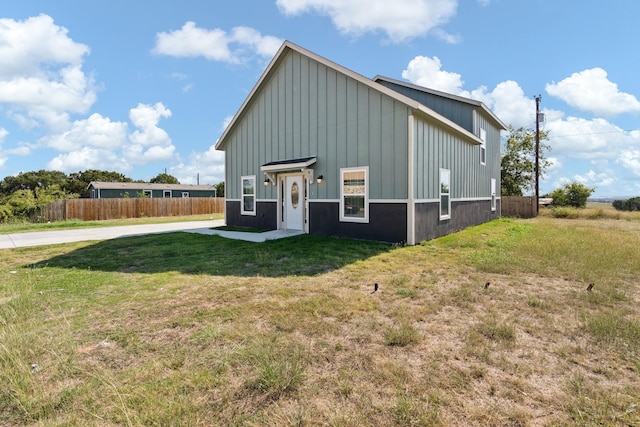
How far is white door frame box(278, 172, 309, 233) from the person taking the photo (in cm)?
1080

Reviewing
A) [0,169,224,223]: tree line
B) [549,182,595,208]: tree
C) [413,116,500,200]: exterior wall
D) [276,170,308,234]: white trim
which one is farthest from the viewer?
[549,182,595,208]: tree

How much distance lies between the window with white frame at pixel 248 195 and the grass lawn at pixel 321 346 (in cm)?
694

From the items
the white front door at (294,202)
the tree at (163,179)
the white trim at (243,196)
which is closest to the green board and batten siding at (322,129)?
the white trim at (243,196)

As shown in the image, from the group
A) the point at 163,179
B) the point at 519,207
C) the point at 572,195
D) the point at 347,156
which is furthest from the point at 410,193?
the point at 163,179

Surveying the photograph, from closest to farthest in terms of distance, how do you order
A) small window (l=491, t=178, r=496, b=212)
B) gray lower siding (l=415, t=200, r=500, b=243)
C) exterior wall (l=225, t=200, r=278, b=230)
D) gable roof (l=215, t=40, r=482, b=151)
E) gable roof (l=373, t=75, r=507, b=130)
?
1. gable roof (l=215, t=40, r=482, b=151)
2. gray lower siding (l=415, t=200, r=500, b=243)
3. exterior wall (l=225, t=200, r=278, b=230)
4. gable roof (l=373, t=75, r=507, b=130)
5. small window (l=491, t=178, r=496, b=212)

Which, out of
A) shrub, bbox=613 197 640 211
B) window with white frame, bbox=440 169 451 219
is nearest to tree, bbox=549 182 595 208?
shrub, bbox=613 197 640 211

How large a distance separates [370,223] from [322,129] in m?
3.57

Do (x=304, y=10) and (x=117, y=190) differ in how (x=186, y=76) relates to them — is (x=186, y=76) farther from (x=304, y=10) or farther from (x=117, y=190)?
(x=117, y=190)

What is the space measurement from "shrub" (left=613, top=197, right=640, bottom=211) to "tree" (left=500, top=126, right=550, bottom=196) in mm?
6456

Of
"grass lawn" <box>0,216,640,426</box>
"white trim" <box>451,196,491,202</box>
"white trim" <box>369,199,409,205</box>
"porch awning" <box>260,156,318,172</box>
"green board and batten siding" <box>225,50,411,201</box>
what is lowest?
"grass lawn" <box>0,216,640,426</box>

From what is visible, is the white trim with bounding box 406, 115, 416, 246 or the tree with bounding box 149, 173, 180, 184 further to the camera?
the tree with bounding box 149, 173, 180, 184

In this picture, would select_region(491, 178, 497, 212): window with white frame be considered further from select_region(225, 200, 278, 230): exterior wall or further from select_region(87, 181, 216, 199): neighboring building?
select_region(87, 181, 216, 199): neighboring building

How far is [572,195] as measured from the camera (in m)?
24.2

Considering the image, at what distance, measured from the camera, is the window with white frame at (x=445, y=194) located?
10.3m
